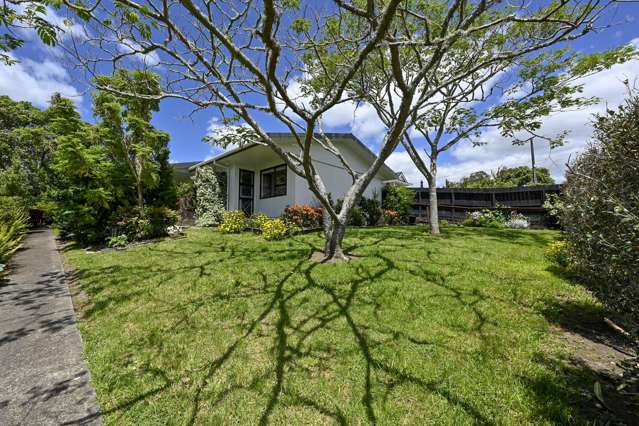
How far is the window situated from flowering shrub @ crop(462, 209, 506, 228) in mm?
9863

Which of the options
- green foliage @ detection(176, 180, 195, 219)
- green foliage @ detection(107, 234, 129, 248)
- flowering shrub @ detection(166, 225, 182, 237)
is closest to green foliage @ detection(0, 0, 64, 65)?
green foliage @ detection(107, 234, 129, 248)

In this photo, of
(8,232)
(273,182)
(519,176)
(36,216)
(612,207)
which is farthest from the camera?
(519,176)

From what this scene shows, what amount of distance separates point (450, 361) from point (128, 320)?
414cm

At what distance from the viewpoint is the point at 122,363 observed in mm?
2754

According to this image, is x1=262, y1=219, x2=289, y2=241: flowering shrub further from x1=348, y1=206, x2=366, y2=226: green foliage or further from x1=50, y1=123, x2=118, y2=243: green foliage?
x1=50, y1=123, x2=118, y2=243: green foliage

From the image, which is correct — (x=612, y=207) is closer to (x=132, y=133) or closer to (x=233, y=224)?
(x=233, y=224)

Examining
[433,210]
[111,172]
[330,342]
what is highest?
[111,172]

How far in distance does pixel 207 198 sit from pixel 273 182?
3.38 metres

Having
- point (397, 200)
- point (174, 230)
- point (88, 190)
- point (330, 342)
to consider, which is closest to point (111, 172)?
point (88, 190)

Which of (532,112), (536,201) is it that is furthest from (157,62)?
Result: (536,201)

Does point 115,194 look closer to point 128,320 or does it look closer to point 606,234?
point 128,320

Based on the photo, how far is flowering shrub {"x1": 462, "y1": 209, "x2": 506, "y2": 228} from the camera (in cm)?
1273

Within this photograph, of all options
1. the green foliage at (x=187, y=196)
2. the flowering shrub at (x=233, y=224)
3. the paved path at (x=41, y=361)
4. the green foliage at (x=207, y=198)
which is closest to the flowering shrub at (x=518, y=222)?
the flowering shrub at (x=233, y=224)

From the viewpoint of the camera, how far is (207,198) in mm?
13102
